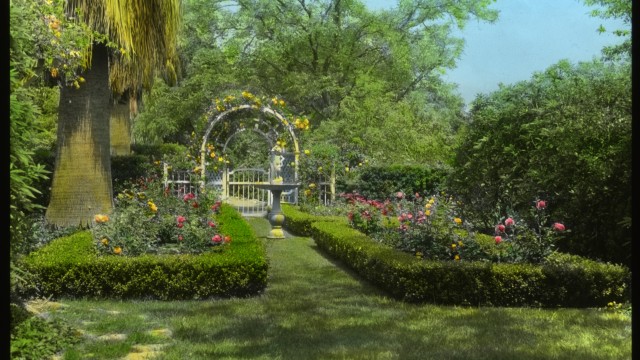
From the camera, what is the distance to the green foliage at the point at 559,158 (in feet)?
26.9

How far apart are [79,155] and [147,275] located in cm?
412

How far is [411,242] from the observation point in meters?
8.48

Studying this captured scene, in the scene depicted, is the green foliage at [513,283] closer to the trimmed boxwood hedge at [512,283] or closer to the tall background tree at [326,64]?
the trimmed boxwood hedge at [512,283]

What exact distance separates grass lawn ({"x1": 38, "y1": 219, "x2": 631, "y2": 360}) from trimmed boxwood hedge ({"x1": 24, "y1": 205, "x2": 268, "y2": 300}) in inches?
7.3

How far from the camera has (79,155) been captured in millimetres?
10492

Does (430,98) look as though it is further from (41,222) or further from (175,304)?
(175,304)

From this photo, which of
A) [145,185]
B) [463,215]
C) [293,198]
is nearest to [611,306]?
[463,215]

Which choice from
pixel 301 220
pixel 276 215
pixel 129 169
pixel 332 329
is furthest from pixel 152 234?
pixel 129 169

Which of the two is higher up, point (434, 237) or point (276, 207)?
point (276, 207)

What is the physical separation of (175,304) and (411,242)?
3.19 metres

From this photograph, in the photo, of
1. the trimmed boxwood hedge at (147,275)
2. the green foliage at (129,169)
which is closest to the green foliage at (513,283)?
the trimmed boxwood hedge at (147,275)

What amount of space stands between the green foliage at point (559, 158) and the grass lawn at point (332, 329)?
170 cm

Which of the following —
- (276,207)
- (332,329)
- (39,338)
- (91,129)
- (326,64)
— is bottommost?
(332,329)

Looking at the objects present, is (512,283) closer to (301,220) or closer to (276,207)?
(301,220)
